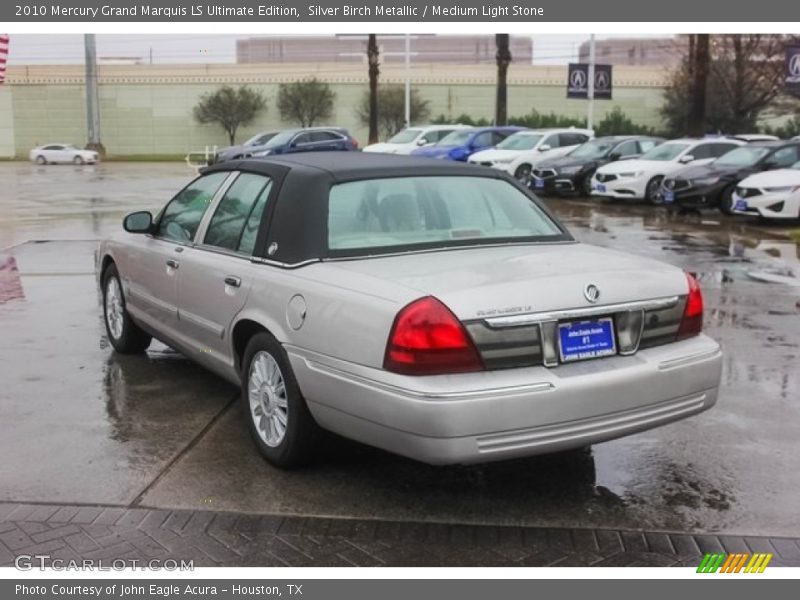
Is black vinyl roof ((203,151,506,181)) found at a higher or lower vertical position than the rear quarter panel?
higher

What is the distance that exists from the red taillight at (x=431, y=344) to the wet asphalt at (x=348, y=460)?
0.74 metres

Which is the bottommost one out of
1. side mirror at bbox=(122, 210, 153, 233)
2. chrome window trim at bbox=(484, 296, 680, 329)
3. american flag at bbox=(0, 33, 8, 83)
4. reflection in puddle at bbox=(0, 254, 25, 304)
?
reflection in puddle at bbox=(0, 254, 25, 304)

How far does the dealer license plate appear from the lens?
4258 mm

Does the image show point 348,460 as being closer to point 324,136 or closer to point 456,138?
point 456,138

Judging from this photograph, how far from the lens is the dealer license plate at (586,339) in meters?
4.26

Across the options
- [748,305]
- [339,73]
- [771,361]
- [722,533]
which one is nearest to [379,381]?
[722,533]

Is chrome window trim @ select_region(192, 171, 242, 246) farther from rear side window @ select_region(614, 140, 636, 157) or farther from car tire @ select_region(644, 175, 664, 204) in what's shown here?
rear side window @ select_region(614, 140, 636, 157)

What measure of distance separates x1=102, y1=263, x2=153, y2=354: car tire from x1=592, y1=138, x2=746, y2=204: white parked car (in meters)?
15.1

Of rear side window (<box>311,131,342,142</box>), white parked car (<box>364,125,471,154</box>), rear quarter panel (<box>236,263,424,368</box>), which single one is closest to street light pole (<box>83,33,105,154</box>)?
rear side window (<box>311,131,342,142</box>)

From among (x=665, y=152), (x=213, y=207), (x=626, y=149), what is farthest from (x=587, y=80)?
(x=213, y=207)

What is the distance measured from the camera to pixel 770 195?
16234mm

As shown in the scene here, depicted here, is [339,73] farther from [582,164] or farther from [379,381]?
[379,381]

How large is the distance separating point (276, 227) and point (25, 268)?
763 centimetres

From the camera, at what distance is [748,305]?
938cm
